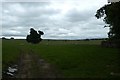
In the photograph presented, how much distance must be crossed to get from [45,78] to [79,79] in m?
2.03

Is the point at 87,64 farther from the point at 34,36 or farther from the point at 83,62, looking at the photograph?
the point at 34,36

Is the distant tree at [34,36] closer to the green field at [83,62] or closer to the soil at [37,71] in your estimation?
the green field at [83,62]

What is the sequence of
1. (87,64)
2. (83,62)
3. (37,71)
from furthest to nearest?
1. (83,62)
2. (87,64)
3. (37,71)

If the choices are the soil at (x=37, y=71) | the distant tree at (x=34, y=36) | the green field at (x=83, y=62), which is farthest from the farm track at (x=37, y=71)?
the distant tree at (x=34, y=36)

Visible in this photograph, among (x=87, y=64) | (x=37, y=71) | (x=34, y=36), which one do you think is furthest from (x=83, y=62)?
(x=34, y=36)

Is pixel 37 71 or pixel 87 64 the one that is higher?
pixel 87 64

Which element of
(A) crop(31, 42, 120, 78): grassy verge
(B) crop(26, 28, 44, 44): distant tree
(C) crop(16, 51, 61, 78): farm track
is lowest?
(C) crop(16, 51, 61, 78): farm track

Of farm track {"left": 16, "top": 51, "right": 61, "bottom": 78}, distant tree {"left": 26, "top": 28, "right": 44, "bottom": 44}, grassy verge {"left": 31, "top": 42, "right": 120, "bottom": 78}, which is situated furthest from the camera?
distant tree {"left": 26, "top": 28, "right": 44, "bottom": 44}

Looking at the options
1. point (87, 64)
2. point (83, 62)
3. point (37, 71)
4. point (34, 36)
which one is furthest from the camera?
point (34, 36)

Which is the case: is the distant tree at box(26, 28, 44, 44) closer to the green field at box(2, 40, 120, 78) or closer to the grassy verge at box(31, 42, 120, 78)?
the green field at box(2, 40, 120, 78)

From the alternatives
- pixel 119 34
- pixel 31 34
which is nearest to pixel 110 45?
pixel 119 34

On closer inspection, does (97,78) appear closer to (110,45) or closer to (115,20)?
(115,20)

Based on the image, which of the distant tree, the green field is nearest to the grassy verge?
the green field

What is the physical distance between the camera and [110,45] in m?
62.4
